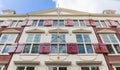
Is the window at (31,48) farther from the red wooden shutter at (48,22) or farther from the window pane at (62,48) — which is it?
the red wooden shutter at (48,22)

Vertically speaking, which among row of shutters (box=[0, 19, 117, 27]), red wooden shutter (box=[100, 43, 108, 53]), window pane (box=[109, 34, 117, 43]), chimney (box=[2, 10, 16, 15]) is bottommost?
red wooden shutter (box=[100, 43, 108, 53])

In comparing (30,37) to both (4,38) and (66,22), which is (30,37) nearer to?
(4,38)

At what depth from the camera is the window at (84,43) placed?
724 inches

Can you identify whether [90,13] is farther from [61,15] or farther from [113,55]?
[113,55]

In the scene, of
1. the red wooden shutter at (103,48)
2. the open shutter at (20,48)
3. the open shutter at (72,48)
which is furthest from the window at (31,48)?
the red wooden shutter at (103,48)

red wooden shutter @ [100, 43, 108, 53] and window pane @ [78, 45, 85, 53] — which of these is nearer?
red wooden shutter @ [100, 43, 108, 53]

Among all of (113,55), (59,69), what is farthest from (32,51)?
(113,55)

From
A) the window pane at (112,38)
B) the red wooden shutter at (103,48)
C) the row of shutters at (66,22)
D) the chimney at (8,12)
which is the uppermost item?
the chimney at (8,12)

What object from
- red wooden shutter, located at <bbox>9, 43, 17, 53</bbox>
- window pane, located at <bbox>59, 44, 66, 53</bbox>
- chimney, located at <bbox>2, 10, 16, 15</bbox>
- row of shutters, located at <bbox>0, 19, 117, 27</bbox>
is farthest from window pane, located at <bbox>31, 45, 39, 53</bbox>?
chimney, located at <bbox>2, 10, 16, 15</bbox>

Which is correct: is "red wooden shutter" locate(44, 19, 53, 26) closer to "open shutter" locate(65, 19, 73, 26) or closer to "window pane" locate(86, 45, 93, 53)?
"open shutter" locate(65, 19, 73, 26)

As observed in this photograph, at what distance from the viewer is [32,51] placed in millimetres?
18344

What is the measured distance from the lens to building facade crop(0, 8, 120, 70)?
652 inches

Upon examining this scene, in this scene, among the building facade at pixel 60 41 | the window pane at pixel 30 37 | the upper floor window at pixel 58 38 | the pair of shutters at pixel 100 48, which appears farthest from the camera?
the window pane at pixel 30 37

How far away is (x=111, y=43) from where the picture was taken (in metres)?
19.2
